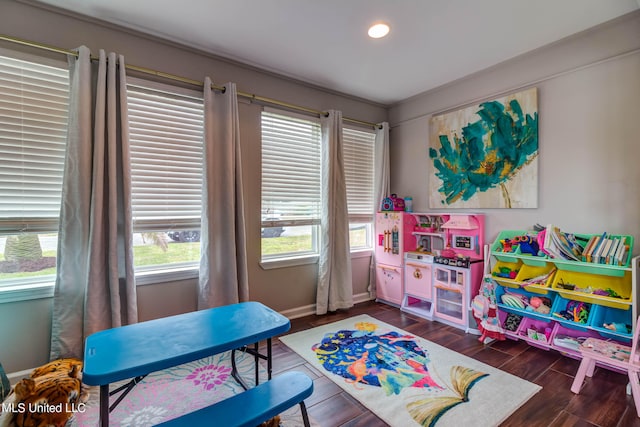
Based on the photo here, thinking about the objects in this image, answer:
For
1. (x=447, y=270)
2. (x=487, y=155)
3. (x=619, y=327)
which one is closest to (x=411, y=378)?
(x=447, y=270)

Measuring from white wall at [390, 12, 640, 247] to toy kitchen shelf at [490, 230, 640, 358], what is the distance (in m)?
0.23

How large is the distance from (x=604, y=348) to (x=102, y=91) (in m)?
3.99

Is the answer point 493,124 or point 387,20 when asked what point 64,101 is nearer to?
point 387,20

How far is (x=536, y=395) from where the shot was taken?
6.46 feet

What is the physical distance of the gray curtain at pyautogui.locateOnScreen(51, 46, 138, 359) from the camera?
2.14 meters

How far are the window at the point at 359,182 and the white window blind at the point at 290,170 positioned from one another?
532 millimetres

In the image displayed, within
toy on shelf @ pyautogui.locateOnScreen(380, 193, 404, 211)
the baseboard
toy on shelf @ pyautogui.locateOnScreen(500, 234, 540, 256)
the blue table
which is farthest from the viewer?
toy on shelf @ pyautogui.locateOnScreen(380, 193, 404, 211)

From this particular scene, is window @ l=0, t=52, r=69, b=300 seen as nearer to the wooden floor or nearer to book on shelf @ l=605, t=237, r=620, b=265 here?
the wooden floor

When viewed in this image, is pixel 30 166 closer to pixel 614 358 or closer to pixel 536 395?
pixel 536 395

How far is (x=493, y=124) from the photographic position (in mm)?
3084

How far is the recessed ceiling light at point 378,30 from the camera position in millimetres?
2364

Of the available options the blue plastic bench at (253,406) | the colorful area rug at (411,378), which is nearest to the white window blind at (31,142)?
the blue plastic bench at (253,406)

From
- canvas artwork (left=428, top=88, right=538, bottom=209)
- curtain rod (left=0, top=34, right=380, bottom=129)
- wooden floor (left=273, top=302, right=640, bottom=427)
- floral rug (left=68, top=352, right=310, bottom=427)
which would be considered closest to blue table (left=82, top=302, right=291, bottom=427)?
floral rug (left=68, top=352, right=310, bottom=427)

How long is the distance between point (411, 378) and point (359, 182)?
245 cm
